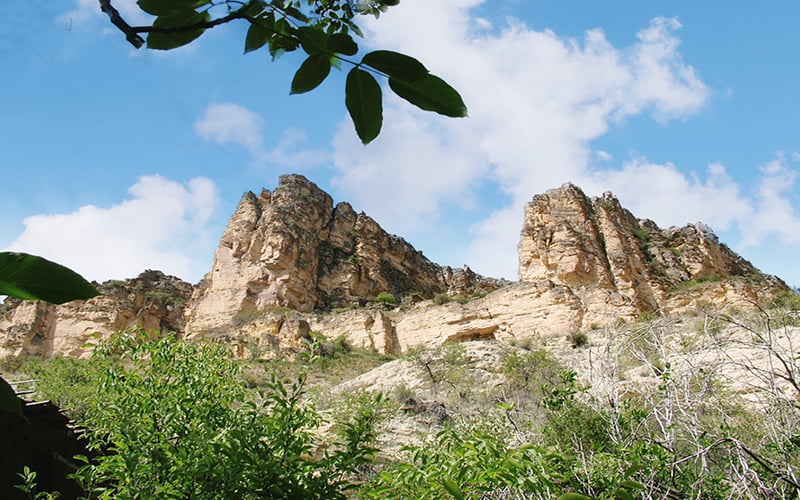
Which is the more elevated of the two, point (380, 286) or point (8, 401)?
point (380, 286)

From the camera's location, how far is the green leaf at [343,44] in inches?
25.6

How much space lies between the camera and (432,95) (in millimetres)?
620

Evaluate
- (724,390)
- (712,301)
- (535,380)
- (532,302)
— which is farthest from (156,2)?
(712,301)

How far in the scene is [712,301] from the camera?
20422mm

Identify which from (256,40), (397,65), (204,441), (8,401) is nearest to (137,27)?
(256,40)

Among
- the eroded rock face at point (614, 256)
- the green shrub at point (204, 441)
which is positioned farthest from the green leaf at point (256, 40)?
the eroded rock face at point (614, 256)

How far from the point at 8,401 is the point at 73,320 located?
29641mm

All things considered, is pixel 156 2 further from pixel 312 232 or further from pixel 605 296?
pixel 312 232

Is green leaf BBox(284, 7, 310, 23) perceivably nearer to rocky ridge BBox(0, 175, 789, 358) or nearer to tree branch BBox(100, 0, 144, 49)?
tree branch BBox(100, 0, 144, 49)

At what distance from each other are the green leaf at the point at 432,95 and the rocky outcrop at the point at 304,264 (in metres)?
24.8

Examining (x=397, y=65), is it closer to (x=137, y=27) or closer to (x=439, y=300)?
(x=137, y=27)

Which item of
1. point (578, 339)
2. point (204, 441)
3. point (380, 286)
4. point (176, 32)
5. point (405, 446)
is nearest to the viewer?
point (176, 32)

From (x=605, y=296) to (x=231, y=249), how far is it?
1814 centimetres

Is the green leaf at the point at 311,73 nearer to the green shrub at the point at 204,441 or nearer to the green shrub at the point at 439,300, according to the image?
the green shrub at the point at 204,441
